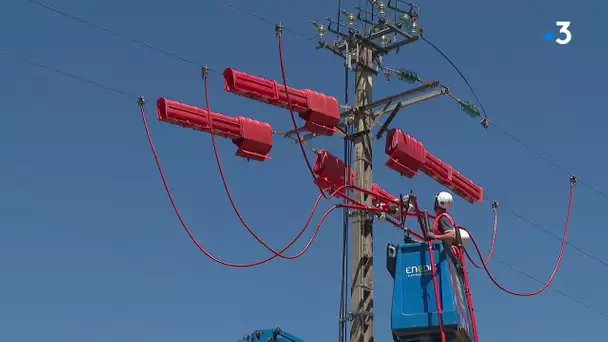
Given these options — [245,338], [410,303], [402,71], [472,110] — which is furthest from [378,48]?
[410,303]

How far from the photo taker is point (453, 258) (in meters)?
12.3

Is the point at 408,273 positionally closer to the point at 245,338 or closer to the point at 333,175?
the point at 245,338

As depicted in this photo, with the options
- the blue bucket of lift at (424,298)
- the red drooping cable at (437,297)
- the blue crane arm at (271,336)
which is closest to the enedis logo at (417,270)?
the blue bucket of lift at (424,298)

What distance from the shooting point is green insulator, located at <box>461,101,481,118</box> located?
1841 centimetres

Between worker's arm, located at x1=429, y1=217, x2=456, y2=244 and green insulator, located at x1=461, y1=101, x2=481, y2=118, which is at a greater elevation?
green insulator, located at x1=461, y1=101, x2=481, y2=118

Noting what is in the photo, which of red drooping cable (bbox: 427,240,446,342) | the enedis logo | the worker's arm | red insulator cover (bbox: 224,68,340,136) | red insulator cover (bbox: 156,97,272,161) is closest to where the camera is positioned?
red drooping cable (bbox: 427,240,446,342)

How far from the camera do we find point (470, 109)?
1856 centimetres

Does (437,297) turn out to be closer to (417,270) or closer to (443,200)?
(417,270)

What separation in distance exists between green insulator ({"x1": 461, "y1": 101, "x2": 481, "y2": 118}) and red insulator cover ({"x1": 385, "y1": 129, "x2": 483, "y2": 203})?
3.73 feet

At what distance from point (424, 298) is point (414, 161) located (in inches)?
244

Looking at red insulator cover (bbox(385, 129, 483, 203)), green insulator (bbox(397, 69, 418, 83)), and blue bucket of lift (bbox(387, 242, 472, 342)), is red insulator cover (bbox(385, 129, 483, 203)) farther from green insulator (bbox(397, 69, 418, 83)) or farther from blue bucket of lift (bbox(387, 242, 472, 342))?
blue bucket of lift (bbox(387, 242, 472, 342))

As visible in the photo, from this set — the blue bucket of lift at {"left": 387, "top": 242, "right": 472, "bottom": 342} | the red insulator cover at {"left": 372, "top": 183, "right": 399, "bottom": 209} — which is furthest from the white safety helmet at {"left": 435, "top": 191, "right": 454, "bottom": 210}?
the red insulator cover at {"left": 372, "top": 183, "right": 399, "bottom": 209}

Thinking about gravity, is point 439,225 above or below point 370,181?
below

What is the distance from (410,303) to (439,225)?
1.18 metres
